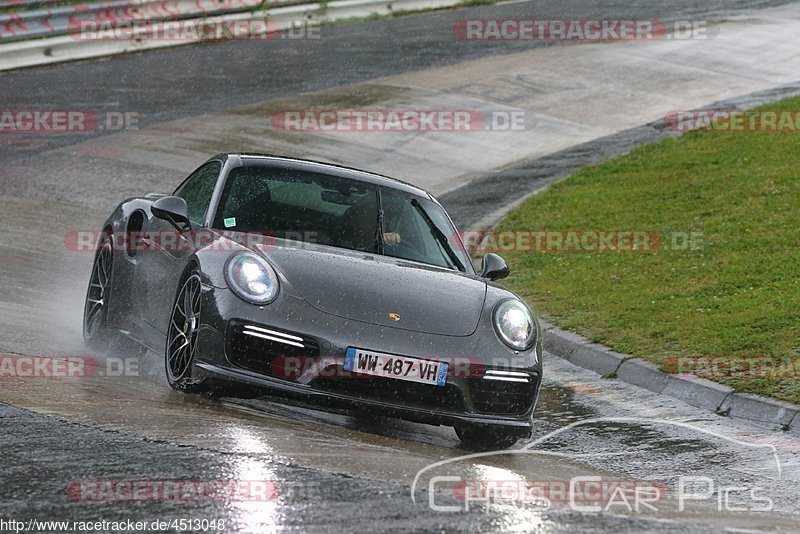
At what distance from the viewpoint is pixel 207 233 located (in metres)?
7.45

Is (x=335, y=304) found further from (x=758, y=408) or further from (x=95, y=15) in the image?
(x=95, y=15)

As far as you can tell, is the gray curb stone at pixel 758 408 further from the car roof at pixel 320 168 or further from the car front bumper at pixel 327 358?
the car roof at pixel 320 168

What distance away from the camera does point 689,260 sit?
1251 cm

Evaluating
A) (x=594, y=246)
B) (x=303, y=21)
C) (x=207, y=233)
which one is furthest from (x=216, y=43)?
(x=207, y=233)

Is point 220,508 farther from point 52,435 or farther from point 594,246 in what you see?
point 594,246

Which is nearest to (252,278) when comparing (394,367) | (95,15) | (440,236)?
(394,367)

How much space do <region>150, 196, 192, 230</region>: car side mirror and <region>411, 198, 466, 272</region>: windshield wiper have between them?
4.70ft

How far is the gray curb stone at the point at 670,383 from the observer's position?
8.13m

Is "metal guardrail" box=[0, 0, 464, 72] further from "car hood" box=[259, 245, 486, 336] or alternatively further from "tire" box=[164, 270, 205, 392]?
"car hood" box=[259, 245, 486, 336]

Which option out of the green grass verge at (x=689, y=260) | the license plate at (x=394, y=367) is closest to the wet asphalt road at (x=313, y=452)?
the license plate at (x=394, y=367)

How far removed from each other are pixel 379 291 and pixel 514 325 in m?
0.77

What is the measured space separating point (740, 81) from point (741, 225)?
11736mm

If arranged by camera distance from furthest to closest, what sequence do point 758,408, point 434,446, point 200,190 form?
1. point 200,190
2. point 758,408
3. point 434,446

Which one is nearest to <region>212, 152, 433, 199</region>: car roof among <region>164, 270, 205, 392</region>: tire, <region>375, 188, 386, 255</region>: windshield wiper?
<region>375, 188, 386, 255</region>: windshield wiper
